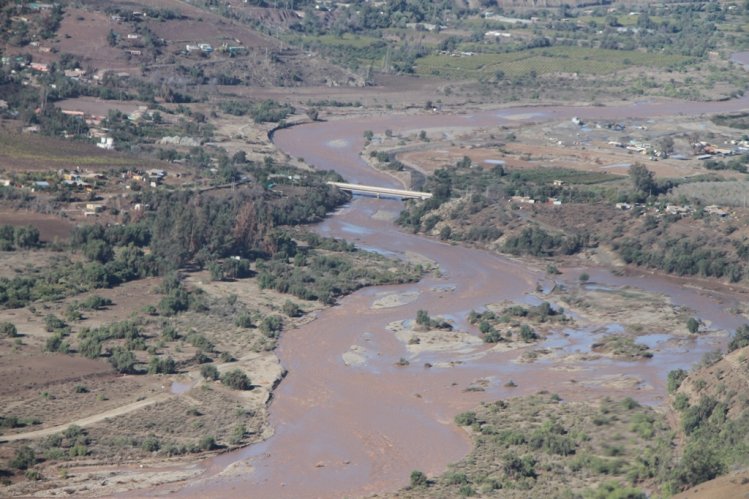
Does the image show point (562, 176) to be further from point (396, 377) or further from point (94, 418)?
point (94, 418)

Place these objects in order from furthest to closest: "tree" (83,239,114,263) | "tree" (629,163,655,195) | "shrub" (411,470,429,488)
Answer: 1. "tree" (629,163,655,195)
2. "tree" (83,239,114,263)
3. "shrub" (411,470,429,488)

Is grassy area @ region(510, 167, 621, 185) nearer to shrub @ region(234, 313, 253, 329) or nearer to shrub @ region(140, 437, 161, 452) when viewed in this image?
shrub @ region(234, 313, 253, 329)

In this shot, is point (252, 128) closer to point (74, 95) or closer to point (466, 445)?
point (74, 95)

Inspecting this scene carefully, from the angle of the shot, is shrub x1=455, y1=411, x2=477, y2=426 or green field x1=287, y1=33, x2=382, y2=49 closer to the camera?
shrub x1=455, y1=411, x2=477, y2=426

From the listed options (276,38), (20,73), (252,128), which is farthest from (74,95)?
(276,38)

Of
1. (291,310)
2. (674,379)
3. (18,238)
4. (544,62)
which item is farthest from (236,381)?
(544,62)

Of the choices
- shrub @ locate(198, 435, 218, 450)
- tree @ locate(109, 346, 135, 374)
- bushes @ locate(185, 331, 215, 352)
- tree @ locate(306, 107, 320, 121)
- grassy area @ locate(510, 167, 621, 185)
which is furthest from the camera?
tree @ locate(306, 107, 320, 121)

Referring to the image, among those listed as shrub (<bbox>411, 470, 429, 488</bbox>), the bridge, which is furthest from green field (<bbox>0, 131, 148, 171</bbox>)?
shrub (<bbox>411, 470, 429, 488</bbox>)
